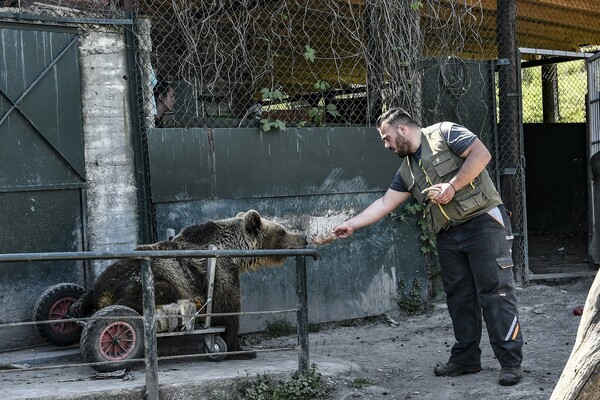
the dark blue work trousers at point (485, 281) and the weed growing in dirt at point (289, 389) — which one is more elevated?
the dark blue work trousers at point (485, 281)

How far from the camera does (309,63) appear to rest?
31.0ft

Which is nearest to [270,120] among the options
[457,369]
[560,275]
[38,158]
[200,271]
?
[200,271]

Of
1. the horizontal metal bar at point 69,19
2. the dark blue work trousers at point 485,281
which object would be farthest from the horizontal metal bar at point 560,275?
the horizontal metal bar at point 69,19

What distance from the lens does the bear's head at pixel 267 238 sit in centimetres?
775

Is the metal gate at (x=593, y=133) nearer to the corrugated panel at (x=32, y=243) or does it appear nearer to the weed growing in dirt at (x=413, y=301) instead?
the weed growing in dirt at (x=413, y=301)

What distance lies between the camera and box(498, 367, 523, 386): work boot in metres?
6.23

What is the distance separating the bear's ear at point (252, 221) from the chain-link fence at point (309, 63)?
53.8 inches

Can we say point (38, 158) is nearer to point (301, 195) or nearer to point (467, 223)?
point (301, 195)

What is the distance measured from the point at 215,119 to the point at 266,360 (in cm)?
281

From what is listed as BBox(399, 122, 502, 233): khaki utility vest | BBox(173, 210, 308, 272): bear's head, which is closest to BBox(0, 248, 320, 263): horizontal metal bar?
BBox(399, 122, 502, 233): khaki utility vest

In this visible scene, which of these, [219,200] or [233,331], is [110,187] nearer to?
[219,200]

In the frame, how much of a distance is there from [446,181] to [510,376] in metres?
1.54

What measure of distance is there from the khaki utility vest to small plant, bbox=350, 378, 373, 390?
1344mm

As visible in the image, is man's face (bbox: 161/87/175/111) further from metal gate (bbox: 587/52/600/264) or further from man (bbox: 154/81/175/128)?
metal gate (bbox: 587/52/600/264)
